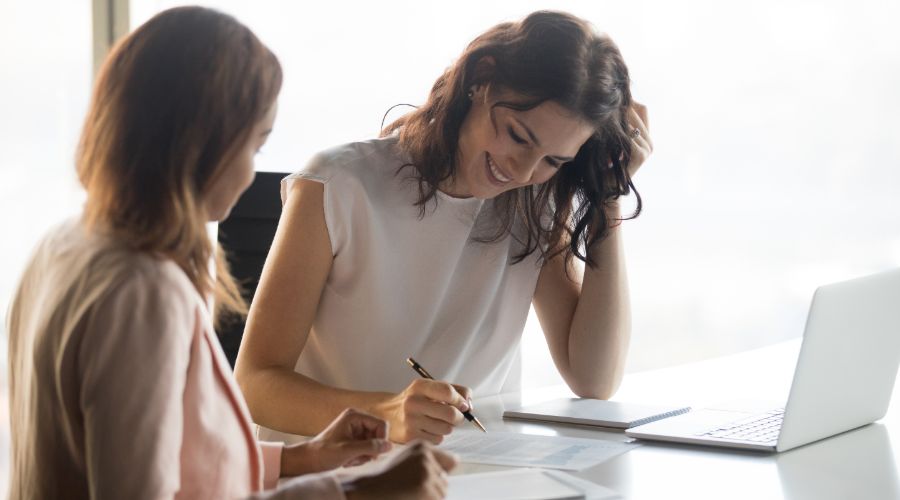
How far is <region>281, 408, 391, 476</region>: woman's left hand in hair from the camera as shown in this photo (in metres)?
1.29

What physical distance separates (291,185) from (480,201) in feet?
1.27

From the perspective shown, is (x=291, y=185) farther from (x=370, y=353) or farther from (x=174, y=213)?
(x=174, y=213)

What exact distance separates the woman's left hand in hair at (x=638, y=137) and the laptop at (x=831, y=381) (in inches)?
21.9

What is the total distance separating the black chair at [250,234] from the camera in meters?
2.11

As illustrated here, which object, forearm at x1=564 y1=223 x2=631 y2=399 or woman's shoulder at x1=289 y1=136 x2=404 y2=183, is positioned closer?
woman's shoulder at x1=289 y1=136 x2=404 y2=183

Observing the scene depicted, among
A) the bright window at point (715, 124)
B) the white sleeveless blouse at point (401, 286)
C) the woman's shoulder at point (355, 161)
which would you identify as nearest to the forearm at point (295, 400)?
the white sleeveless blouse at point (401, 286)

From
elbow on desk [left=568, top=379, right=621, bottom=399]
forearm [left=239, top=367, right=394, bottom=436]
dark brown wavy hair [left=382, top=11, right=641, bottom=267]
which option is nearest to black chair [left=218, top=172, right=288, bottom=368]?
dark brown wavy hair [left=382, top=11, right=641, bottom=267]

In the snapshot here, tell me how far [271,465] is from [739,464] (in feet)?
2.03

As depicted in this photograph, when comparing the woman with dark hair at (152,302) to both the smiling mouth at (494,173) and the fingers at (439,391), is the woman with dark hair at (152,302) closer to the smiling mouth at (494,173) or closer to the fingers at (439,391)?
the fingers at (439,391)

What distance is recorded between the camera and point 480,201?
2098mm

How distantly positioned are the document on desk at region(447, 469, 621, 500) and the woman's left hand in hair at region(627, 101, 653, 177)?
885 mm

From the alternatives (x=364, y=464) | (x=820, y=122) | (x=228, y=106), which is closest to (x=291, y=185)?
(x=364, y=464)

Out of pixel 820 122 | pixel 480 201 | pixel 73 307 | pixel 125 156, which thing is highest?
pixel 820 122

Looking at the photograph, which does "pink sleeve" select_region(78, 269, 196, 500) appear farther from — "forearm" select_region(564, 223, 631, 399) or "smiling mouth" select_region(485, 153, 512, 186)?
"forearm" select_region(564, 223, 631, 399)
